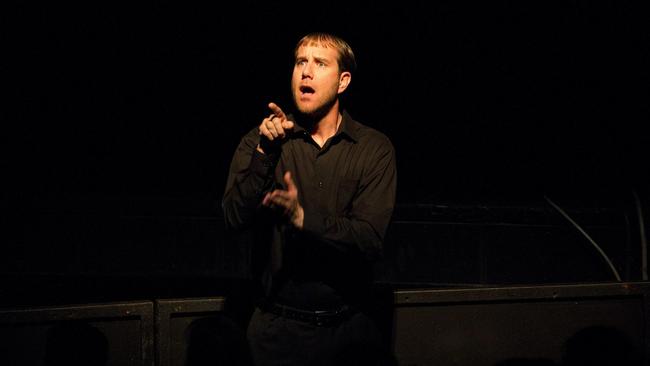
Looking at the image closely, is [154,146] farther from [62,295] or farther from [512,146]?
[512,146]

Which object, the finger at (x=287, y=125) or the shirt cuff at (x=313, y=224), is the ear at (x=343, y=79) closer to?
the finger at (x=287, y=125)

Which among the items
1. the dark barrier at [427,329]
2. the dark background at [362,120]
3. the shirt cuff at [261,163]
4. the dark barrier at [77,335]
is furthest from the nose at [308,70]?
the dark background at [362,120]

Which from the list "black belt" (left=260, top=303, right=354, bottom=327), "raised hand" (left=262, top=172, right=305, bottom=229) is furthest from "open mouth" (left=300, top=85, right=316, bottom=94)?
"black belt" (left=260, top=303, right=354, bottom=327)

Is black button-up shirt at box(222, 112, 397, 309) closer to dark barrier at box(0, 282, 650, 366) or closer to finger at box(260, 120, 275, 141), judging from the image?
finger at box(260, 120, 275, 141)

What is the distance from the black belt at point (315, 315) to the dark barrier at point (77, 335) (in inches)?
25.3

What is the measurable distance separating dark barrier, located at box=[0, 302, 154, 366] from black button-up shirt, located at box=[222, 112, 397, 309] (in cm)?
64

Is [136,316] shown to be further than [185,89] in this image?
No

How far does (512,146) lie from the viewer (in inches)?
179

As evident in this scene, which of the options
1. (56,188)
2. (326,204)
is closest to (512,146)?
(326,204)

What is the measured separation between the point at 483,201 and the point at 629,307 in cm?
195

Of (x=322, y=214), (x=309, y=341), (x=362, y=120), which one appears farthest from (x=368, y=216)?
(x=362, y=120)

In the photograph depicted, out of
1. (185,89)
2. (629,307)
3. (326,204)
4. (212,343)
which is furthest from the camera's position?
(185,89)

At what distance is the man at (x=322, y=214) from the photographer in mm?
1899

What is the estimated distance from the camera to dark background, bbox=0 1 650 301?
13.6 ft
